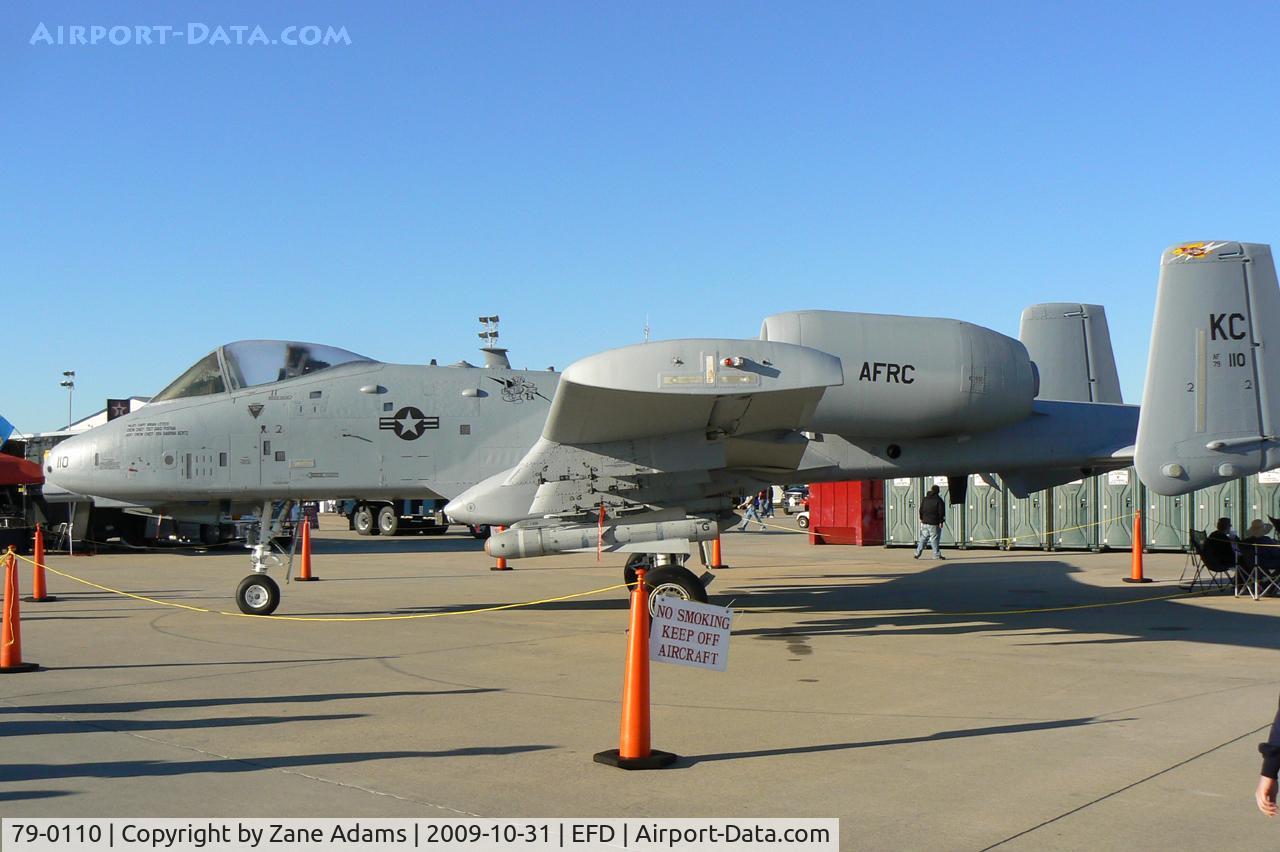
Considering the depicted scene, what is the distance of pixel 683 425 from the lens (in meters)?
10.5

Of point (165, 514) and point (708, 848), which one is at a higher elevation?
point (165, 514)

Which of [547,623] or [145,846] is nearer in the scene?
[145,846]

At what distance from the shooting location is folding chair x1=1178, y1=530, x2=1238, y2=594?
1471 cm

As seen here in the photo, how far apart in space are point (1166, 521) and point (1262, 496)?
2.17 meters

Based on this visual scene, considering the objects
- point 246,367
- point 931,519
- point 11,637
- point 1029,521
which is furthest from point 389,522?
point 11,637

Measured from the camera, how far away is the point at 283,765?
5.45 m

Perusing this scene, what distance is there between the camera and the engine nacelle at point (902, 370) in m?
11.0

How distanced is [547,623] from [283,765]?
6.34m

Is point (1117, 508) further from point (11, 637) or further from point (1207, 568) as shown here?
point (11, 637)

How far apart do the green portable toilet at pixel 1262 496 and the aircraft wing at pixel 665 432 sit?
13.6 meters

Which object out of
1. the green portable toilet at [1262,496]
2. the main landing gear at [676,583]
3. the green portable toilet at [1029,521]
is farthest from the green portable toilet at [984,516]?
the main landing gear at [676,583]

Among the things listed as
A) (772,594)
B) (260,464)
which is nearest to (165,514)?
(260,464)

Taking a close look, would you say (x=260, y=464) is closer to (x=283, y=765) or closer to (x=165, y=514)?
(x=165, y=514)

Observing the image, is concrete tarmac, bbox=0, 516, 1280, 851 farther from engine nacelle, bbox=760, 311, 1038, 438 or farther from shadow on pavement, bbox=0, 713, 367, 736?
engine nacelle, bbox=760, 311, 1038, 438
